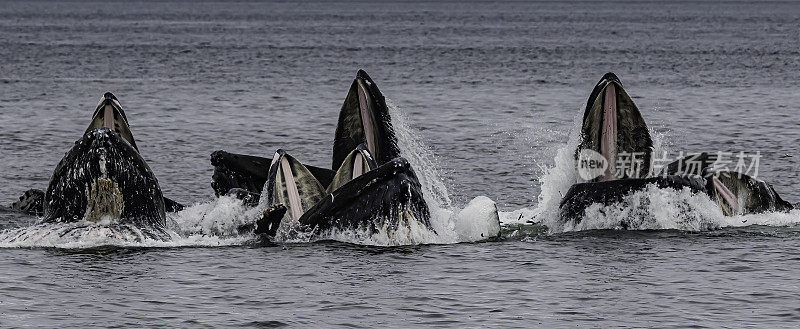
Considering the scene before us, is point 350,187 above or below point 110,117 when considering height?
below

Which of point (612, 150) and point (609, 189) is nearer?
point (609, 189)

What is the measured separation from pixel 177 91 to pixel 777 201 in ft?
125

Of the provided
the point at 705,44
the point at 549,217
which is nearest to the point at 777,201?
the point at 549,217

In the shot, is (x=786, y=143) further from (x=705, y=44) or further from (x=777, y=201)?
(x=705, y=44)

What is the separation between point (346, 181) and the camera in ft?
64.5

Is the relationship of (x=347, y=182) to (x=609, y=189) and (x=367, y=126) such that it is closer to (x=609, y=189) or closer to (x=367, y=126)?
(x=367, y=126)

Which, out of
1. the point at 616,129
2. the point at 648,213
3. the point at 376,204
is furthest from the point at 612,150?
the point at 376,204

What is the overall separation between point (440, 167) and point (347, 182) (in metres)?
12.3

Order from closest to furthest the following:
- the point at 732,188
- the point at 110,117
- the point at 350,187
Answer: the point at 350,187
the point at 110,117
the point at 732,188

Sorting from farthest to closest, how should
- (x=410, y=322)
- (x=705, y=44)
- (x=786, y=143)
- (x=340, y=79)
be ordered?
(x=705, y=44)
(x=340, y=79)
(x=786, y=143)
(x=410, y=322)

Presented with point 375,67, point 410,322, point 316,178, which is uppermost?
point 375,67

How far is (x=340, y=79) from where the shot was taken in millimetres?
67688

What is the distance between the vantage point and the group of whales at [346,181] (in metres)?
18.9

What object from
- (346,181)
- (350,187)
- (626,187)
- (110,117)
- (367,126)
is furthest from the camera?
(367,126)
